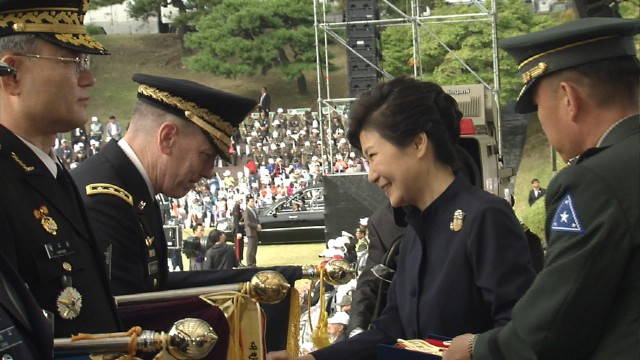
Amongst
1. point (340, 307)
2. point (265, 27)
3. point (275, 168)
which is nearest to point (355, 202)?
point (340, 307)

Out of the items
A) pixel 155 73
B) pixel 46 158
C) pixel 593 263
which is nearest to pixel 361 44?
pixel 46 158

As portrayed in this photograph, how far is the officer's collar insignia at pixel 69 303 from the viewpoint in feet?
7.88

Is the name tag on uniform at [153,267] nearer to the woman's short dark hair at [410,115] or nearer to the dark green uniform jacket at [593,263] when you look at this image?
the woman's short dark hair at [410,115]

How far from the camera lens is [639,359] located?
2.07 m

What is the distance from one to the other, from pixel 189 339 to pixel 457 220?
40.9 inches

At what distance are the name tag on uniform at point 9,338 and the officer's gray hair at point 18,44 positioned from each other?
83 cm

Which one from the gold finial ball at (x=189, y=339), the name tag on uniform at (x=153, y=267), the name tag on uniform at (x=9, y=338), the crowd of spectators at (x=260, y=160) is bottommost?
the crowd of spectators at (x=260, y=160)

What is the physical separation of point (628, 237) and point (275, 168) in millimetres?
34073

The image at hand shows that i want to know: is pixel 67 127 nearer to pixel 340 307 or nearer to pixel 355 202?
pixel 340 307

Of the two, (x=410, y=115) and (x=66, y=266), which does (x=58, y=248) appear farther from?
(x=410, y=115)

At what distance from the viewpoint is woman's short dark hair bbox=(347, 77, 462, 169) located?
10.4 feet

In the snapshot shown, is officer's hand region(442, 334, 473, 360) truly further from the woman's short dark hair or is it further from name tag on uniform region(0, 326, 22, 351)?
name tag on uniform region(0, 326, 22, 351)

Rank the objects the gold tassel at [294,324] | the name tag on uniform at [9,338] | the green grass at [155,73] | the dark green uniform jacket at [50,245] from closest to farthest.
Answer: the name tag on uniform at [9,338]
the dark green uniform jacket at [50,245]
the gold tassel at [294,324]
the green grass at [155,73]

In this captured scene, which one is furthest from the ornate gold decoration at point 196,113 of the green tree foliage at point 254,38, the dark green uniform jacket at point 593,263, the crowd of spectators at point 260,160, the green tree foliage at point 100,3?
the green tree foliage at point 100,3
